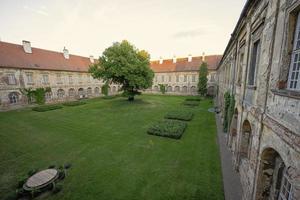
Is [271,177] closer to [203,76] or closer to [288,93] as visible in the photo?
[288,93]

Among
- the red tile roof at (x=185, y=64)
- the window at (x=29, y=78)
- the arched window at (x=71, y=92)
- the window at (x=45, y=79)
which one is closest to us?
the window at (x=29, y=78)

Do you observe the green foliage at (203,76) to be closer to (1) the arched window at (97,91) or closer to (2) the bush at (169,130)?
(2) the bush at (169,130)

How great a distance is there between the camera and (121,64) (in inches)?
917

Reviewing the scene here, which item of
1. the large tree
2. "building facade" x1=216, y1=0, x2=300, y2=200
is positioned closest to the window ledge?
"building facade" x1=216, y1=0, x2=300, y2=200

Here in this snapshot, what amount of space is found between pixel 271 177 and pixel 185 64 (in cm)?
3656

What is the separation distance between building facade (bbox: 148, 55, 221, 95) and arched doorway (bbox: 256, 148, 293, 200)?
31.9m

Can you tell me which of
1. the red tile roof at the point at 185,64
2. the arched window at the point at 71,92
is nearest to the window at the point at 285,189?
the red tile roof at the point at 185,64

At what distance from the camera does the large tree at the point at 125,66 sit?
75.9 feet

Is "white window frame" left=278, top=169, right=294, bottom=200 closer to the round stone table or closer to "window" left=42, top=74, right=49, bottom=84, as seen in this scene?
the round stone table

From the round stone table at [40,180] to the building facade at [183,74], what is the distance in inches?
1340

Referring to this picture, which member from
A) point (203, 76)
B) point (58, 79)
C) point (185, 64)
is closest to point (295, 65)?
point (203, 76)

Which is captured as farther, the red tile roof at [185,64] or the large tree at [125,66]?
the red tile roof at [185,64]

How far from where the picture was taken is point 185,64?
3831 centimetres

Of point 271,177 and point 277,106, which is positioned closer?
point 277,106
